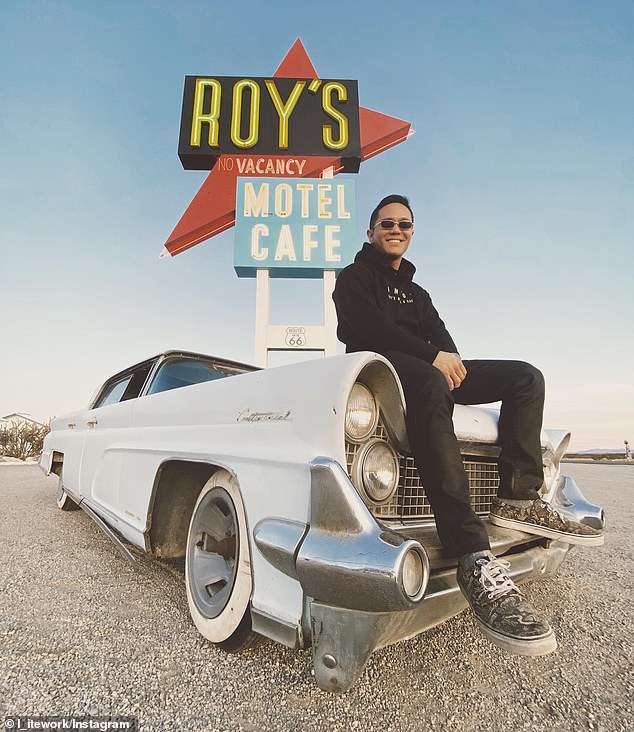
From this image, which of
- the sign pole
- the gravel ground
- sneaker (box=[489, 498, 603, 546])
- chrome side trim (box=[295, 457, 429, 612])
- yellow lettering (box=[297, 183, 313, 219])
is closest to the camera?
chrome side trim (box=[295, 457, 429, 612])

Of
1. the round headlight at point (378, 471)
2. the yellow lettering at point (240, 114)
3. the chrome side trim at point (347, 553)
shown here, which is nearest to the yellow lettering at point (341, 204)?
the yellow lettering at point (240, 114)

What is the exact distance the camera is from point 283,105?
37.5ft

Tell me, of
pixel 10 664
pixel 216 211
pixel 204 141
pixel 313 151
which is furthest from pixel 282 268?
pixel 10 664

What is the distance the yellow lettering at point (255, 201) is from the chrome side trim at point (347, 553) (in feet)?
34.7

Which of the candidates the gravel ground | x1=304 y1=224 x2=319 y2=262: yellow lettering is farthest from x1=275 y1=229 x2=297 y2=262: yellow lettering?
the gravel ground

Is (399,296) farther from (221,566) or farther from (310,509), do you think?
(221,566)

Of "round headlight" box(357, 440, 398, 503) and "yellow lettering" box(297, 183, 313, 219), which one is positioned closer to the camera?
"round headlight" box(357, 440, 398, 503)

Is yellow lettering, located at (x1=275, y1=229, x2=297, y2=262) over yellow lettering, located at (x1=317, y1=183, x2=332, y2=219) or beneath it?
beneath

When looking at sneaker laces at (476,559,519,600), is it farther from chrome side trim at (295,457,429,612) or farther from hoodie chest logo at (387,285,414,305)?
hoodie chest logo at (387,285,414,305)

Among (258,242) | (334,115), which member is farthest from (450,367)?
(334,115)

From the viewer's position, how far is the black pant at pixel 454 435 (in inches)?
52.9

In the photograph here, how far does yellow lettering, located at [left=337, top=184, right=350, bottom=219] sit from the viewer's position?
35.6ft

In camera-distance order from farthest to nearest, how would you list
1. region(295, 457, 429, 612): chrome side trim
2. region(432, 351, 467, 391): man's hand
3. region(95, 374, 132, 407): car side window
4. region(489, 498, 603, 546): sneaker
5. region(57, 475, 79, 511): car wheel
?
region(57, 475, 79, 511): car wheel → region(95, 374, 132, 407): car side window → region(432, 351, 467, 391): man's hand → region(489, 498, 603, 546): sneaker → region(295, 457, 429, 612): chrome side trim

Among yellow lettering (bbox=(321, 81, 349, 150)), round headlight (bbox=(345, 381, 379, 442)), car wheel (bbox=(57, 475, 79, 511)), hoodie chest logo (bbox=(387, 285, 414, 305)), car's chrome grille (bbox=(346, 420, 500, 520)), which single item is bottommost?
car wheel (bbox=(57, 475, 79, 511))
